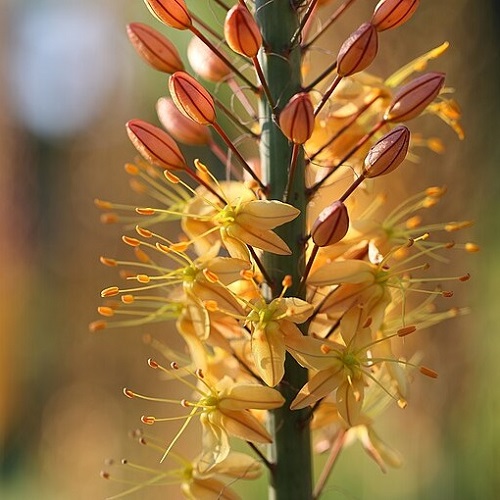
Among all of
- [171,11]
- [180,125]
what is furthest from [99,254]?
[171,11]

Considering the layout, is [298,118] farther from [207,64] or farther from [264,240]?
[207,64]

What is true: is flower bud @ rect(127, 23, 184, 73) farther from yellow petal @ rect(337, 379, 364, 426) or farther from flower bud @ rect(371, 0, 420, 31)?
yellow petal @ rect(337, 379, 364, 426)

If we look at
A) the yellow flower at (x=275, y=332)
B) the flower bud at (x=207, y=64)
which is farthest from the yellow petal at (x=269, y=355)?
the flower bud at (x=207, y=64)

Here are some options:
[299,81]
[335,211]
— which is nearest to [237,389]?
[335,211]

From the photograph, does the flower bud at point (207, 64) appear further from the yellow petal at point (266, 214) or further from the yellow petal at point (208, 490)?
the yellow petal at point (208, 490)

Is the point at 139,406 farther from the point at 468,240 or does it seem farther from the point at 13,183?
the point at 468,240
